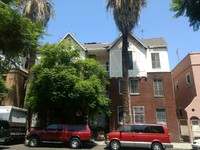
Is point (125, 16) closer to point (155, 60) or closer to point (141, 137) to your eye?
point (155, 60)

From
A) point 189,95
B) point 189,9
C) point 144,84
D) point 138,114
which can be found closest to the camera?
point 189,9

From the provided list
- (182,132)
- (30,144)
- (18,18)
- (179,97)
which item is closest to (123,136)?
(30,144)

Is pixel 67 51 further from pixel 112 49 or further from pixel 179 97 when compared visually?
pixel 179 97

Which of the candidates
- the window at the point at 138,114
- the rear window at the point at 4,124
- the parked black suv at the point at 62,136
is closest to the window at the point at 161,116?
the window at the point at 138,114

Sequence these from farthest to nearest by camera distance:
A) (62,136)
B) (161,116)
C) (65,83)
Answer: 1. (161,116)
2. (65,83)
3. (62,136)

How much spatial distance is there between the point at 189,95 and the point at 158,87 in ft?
12.5

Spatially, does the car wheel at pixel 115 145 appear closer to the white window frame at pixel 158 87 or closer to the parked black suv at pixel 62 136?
the parked black suv at pixel 62 136

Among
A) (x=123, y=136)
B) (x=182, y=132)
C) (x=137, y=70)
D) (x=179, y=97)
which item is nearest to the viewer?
(x=123, y=136)

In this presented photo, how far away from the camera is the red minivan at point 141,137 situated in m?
17.2

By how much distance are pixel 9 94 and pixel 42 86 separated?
7.95 meters

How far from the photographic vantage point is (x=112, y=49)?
27641 mm

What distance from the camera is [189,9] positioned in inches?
666

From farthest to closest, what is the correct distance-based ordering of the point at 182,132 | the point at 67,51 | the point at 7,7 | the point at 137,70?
1. the point at 137,70
2. the point at 182,132
3. the point at 67,51
4. the point at 7,7

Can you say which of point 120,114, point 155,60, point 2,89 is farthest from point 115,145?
point 2,89
